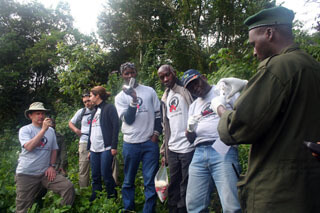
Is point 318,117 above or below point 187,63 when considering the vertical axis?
below

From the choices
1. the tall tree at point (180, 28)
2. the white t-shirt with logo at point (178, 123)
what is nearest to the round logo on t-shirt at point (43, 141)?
the white t-shirt with logo at point (178, 123)

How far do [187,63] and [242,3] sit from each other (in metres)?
3.41

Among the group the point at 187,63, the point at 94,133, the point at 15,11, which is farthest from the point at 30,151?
the point at 15,11

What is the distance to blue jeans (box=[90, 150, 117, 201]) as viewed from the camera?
4.00 meters

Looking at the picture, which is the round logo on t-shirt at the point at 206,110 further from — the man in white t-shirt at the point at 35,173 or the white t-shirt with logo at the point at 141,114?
the man in white t-shirt at the point at 35,173

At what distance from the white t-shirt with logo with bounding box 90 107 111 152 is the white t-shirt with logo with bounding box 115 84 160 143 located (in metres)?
0.61

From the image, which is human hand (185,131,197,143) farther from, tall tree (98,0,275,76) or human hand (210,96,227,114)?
tall tree (98,0,275,76)

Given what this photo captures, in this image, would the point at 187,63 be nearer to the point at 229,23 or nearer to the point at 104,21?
the point at 229,23

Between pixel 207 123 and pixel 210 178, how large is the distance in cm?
55

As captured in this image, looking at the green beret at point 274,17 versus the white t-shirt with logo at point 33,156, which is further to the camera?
the white t-shirt with logo at point 33,156

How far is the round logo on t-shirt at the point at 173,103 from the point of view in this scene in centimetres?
327

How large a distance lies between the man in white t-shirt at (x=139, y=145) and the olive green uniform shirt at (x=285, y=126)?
2.25 meters

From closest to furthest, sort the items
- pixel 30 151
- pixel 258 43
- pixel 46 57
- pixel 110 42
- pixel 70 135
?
pixel 258 43 → pixel 30 151 → pixel 70 135 → pixel 46 57 → pixel 110 42

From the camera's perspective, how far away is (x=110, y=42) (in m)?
17.9
